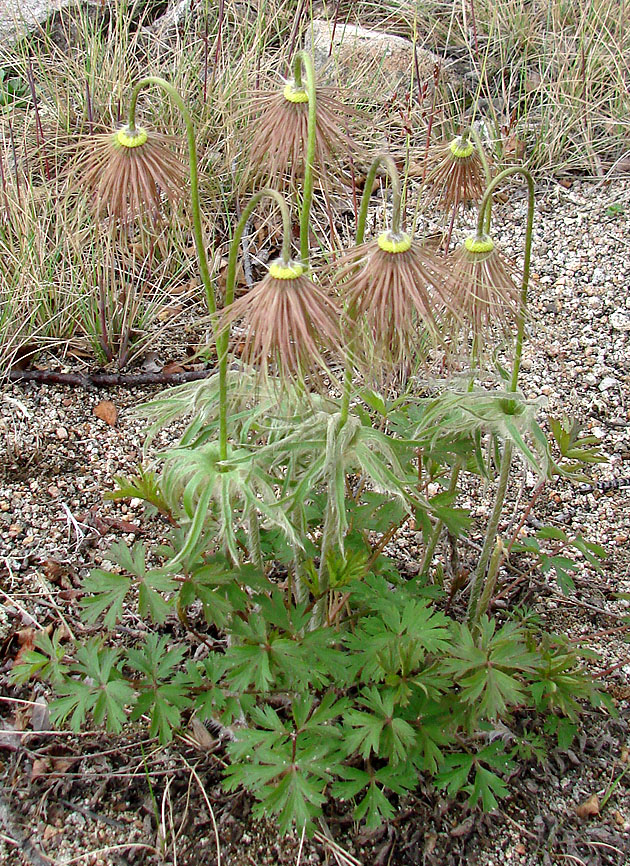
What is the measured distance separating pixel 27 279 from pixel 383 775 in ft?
6.47

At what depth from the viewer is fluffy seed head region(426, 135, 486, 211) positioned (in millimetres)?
1512

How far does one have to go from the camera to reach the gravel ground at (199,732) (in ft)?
5.52

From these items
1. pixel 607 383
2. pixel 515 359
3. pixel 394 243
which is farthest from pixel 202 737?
pixel 607 383

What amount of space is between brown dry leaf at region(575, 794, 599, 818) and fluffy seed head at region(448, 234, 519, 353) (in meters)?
1.01

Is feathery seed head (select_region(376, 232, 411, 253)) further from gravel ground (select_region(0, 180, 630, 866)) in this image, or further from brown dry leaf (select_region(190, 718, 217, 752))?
brown dry leaf (select_region(190, 718, 217, 752))

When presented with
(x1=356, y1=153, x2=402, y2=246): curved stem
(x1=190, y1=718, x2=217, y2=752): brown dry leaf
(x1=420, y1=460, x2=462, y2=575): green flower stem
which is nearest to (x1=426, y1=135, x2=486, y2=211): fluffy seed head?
(x1=356, y1=153, x2=402, y2=246): curved stem

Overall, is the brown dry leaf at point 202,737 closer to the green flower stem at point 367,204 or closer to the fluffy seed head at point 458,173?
the green flower stem at point 367,204

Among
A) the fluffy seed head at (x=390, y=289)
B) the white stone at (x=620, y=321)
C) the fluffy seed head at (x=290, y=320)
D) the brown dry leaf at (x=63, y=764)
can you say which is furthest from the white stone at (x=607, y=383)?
the brown dry leaf at (x=63, y=764)

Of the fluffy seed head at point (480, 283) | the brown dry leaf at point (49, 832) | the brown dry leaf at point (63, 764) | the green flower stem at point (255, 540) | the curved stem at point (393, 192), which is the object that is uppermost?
the curved stem at point (393, 192)

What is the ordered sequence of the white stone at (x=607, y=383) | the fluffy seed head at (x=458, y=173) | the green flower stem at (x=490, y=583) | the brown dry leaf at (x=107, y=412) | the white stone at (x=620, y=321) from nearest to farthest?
the fluffy seed head at (x=458, y=173) → the green flower stem at (x=490, y=583) → the brown dry leaf at (x=107, y=412) → the white stone at (x=607, y=383) → the white stone at (x=620, y=321)

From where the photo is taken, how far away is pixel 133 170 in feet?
4.53

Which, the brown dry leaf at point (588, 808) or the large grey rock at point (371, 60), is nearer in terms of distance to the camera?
the brown dry leaf at point (588, 808)

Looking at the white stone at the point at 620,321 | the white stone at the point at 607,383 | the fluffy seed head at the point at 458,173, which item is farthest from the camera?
the white stone at the point at 620,321

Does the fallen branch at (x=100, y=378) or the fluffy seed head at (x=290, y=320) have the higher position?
the fluffy seed head at (x=290, y=320)
